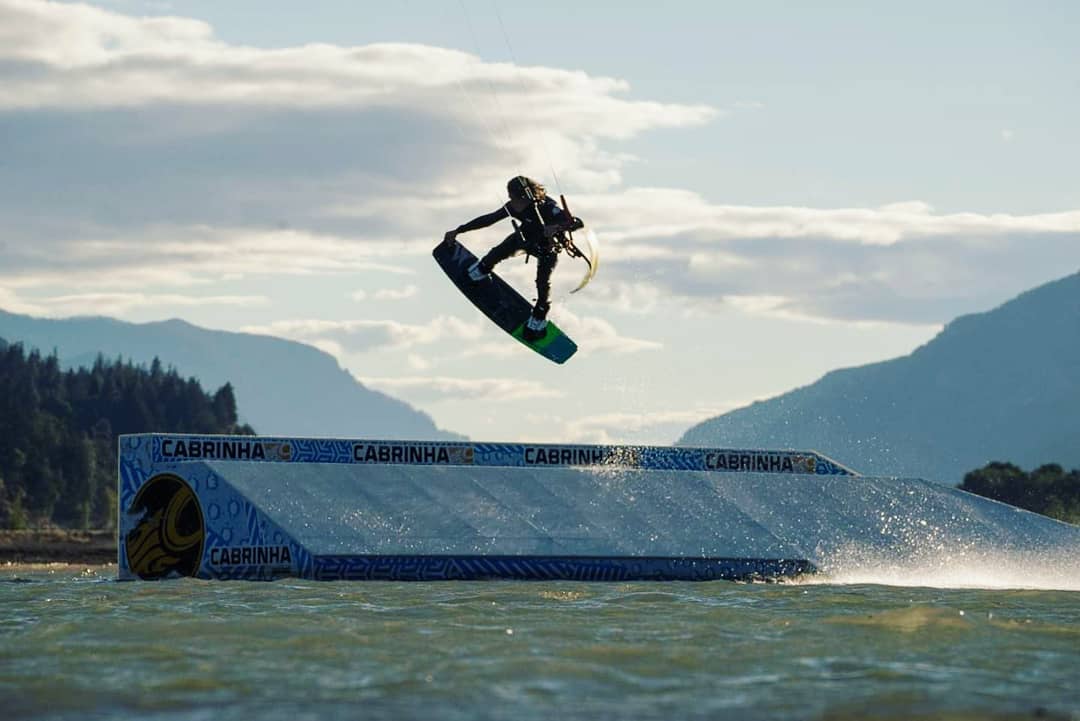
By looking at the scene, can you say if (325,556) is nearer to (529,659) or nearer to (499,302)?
(499,302)

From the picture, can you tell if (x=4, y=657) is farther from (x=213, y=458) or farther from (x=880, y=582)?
(x=880, y=582)

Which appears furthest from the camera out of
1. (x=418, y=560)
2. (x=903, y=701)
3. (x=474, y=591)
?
(x=418, y=560)

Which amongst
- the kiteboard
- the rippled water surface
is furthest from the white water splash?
the rippled water surface

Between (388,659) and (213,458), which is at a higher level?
(213,458)

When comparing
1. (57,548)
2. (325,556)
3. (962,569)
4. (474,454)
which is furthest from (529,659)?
(57,548)

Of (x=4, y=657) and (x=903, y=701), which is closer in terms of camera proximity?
Result: (x=903, y=701)

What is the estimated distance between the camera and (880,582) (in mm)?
34562

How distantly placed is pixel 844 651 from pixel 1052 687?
294 cm

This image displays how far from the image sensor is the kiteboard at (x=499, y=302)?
34.6 m

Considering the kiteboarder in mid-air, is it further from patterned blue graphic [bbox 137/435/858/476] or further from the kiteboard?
patterned blue graphic [bbox 137/435/858/476]

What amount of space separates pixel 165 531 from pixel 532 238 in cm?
990

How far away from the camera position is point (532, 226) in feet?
106

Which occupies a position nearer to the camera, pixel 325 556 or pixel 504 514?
pixel 325 556

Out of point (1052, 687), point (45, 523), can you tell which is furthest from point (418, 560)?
point (45, 523)
